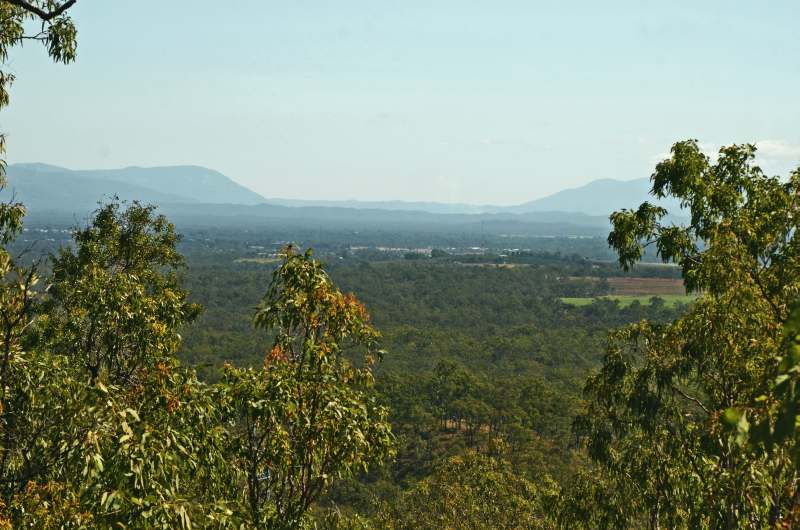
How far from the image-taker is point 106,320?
11062 mm

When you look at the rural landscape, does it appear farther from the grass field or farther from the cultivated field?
the cultivated field

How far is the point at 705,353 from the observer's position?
9.39 m

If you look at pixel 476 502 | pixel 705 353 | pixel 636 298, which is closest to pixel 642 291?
pixel 636 298

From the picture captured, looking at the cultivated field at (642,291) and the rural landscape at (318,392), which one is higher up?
the rural landscape at (318,392)

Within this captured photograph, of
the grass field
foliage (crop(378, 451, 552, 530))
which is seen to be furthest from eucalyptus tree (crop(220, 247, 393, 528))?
the grass field

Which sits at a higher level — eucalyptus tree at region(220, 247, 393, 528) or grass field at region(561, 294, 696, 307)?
eucalyptus tree at region(220, 247, 393, 528)

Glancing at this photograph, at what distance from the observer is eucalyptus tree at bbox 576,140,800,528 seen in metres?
7.92

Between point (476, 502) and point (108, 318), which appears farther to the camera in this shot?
point (476, 502)

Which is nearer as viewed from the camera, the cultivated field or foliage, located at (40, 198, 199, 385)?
foliage, located at (40, 198, 199, 385)

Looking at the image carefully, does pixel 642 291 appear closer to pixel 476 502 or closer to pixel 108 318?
pixel 476 502

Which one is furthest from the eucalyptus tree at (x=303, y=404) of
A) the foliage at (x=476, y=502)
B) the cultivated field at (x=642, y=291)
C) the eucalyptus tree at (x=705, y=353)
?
the cultivated field at (x=642, y=291)

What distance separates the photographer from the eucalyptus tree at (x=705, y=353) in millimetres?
7918

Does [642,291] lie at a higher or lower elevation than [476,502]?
lower

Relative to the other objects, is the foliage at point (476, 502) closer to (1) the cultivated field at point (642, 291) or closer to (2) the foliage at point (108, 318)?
(2) the foliage at point (108, 318)
